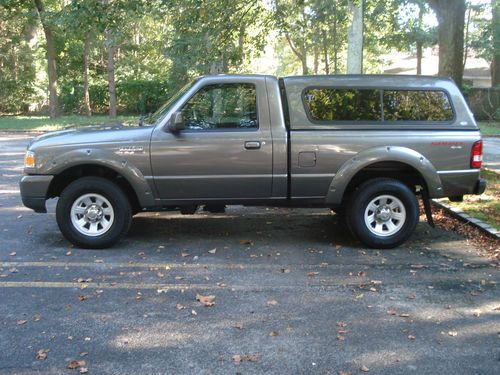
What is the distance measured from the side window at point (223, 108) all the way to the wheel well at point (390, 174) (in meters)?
1.37

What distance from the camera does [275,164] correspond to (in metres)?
6.10

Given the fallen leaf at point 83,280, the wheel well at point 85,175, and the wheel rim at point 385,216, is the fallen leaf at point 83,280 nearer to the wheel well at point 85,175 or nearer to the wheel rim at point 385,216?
the wheel well at point 85,175

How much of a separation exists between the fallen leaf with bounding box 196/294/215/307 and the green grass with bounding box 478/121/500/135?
19541 mm

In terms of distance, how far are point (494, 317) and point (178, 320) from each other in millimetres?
2541

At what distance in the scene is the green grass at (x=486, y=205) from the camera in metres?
7.43

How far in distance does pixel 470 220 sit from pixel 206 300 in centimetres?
432

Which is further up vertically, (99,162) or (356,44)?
(356,44)

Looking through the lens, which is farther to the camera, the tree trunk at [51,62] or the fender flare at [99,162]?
the tree trunk at [51,62]

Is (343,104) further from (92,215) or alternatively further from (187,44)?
(187,44)

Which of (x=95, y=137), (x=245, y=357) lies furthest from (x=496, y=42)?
(x=245, y=357)

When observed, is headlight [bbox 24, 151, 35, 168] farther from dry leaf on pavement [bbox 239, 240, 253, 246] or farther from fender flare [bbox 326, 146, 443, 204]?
fender flare [bbox 326, 146, 443, 204]

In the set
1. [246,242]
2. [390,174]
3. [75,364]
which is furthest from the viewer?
[246,242]

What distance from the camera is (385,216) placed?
20.8ft

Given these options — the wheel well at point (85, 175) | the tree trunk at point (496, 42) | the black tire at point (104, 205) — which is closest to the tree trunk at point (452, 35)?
the wheel well at point (85, 175)
